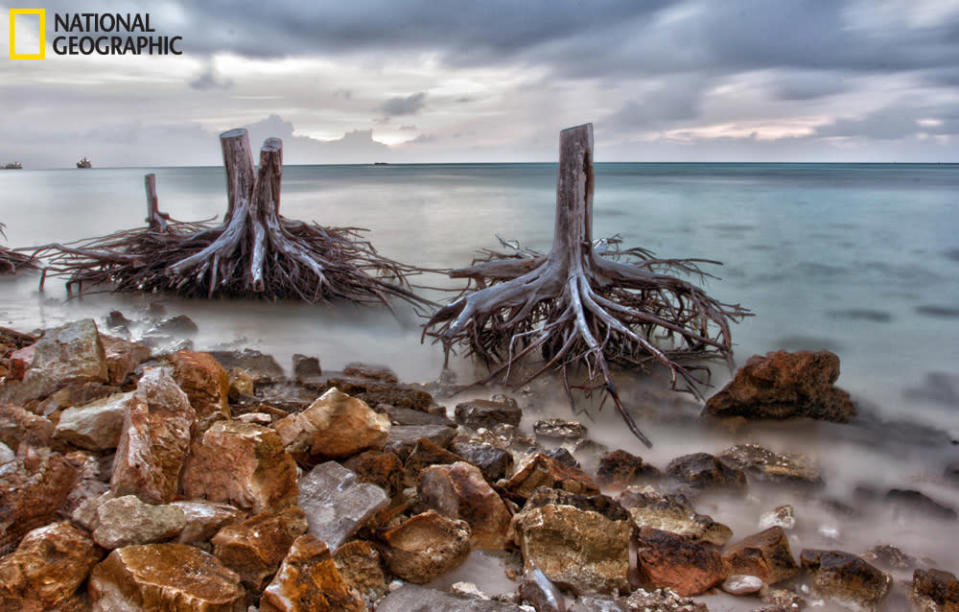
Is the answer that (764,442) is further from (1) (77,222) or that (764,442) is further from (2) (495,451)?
(1) (77,222)

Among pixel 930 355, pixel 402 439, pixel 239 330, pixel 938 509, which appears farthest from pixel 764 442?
pixel 239 330

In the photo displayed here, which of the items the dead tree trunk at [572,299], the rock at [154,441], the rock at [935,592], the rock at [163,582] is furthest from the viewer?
the dead tree trunk at [572,299]

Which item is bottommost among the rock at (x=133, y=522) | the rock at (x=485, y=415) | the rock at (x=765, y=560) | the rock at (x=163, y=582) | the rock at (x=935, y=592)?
the rock at (x=935, y=592)

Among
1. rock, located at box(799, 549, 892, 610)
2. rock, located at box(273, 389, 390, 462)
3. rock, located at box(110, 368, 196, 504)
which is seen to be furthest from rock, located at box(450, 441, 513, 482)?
rock, located at box(799, 549, 892, 610)

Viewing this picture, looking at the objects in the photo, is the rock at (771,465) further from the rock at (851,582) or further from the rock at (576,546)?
the rock at (576,546)

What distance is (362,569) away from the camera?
2.02 metres

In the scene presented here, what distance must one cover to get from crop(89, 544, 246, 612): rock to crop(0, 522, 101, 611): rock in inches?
2.2

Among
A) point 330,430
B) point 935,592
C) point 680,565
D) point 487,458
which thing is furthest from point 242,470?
point 935,592

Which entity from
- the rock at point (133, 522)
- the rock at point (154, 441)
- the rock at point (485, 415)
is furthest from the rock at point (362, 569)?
the rock at point (485, 415)

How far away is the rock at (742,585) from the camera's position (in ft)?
7.11

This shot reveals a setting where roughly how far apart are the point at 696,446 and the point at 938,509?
1.09 meters

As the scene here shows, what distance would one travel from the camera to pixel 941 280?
9234 millimetres

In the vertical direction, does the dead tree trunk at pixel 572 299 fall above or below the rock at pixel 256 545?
above

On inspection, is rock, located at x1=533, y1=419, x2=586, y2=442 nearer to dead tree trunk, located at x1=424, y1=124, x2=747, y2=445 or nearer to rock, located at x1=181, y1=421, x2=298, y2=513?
dead tree trunk, located at x1=424, y1=124, x2=747, y2=445
